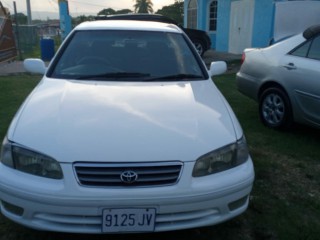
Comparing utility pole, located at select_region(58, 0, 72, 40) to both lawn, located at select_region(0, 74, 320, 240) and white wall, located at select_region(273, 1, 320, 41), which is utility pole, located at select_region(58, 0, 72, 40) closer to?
white wall, located at select_region(273, 1, 320, 41)

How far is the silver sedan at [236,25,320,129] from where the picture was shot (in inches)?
182

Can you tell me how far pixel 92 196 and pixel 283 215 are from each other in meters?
1.73

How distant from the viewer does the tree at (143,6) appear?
6119cm

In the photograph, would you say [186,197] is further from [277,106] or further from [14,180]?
[277,106]

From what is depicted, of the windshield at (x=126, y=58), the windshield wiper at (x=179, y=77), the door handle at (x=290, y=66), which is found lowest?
the door handle at (x=290, y=66)

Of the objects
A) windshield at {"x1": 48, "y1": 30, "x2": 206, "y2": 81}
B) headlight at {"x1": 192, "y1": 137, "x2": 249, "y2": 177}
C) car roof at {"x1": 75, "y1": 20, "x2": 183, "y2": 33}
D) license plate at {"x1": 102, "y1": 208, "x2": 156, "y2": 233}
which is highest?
car roof at {"x1": 75, "y1": 20, "x2": 183, "y2": 33}

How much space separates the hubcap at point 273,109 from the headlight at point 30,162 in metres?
3.62

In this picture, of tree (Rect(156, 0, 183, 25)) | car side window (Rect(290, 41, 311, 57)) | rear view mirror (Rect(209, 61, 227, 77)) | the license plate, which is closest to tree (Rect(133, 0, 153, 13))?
tree (Rect(156, 0, 183, 25))

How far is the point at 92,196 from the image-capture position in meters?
2.27

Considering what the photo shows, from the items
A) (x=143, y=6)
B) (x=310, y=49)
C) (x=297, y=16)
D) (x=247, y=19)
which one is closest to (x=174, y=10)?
(x=143, y=6)

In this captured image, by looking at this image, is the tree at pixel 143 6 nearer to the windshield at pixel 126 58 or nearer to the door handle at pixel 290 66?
the door handle at pixel 290 66

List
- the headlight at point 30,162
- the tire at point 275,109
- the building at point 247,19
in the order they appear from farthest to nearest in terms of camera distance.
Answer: the building at point 247,19, the tire at point 275,109, the headlight at point 30,162

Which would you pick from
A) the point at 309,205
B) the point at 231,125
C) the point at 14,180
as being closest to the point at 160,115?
the point at 231,125

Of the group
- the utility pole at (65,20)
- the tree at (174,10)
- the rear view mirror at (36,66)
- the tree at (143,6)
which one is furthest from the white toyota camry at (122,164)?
the tree at (143,6)
